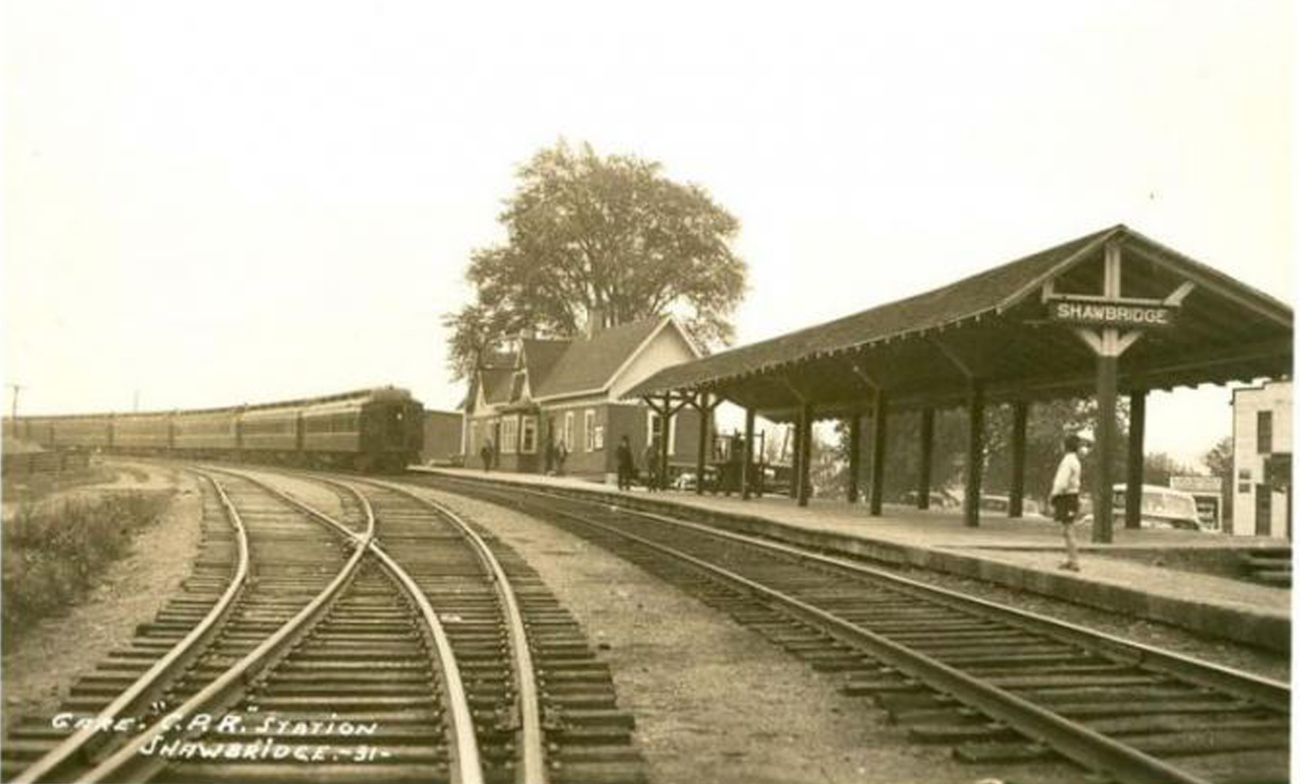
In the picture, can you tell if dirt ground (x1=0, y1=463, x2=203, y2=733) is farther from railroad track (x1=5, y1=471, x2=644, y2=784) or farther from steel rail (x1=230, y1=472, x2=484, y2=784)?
steel rail (x1=230, y1=472, x2=484, y2=784)

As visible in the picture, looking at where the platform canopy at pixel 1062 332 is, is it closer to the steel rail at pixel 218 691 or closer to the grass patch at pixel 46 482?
the steel rail at pixel 218 691

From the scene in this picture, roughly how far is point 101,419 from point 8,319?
190 ft

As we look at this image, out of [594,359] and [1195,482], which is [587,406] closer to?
[594,359]

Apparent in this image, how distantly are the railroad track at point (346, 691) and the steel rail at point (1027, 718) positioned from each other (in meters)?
1.77

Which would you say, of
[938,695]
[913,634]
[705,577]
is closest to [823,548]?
[705,577]

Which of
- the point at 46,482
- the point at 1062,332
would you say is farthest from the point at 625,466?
the point at 1062,332

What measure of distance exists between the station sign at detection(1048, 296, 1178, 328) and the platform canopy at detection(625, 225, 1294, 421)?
0.01 metres

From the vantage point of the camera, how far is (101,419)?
58594 mm

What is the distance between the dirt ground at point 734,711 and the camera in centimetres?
530

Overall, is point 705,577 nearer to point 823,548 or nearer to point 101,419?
point 823,548

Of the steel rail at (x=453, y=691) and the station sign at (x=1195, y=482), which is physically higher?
the station sign at (x=1195, y=482)

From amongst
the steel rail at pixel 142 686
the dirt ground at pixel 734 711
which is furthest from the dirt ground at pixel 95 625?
the dirt ground at pixel 734 711

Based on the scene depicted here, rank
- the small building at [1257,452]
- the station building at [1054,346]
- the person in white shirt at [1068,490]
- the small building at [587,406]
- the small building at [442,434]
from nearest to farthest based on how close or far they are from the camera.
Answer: the person in white shirt at [1068,490], the station building at [1054,346], the small building at [1257,452], the small building at [587,406], the small building at [442,434]

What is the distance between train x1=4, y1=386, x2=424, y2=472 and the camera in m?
37.6
